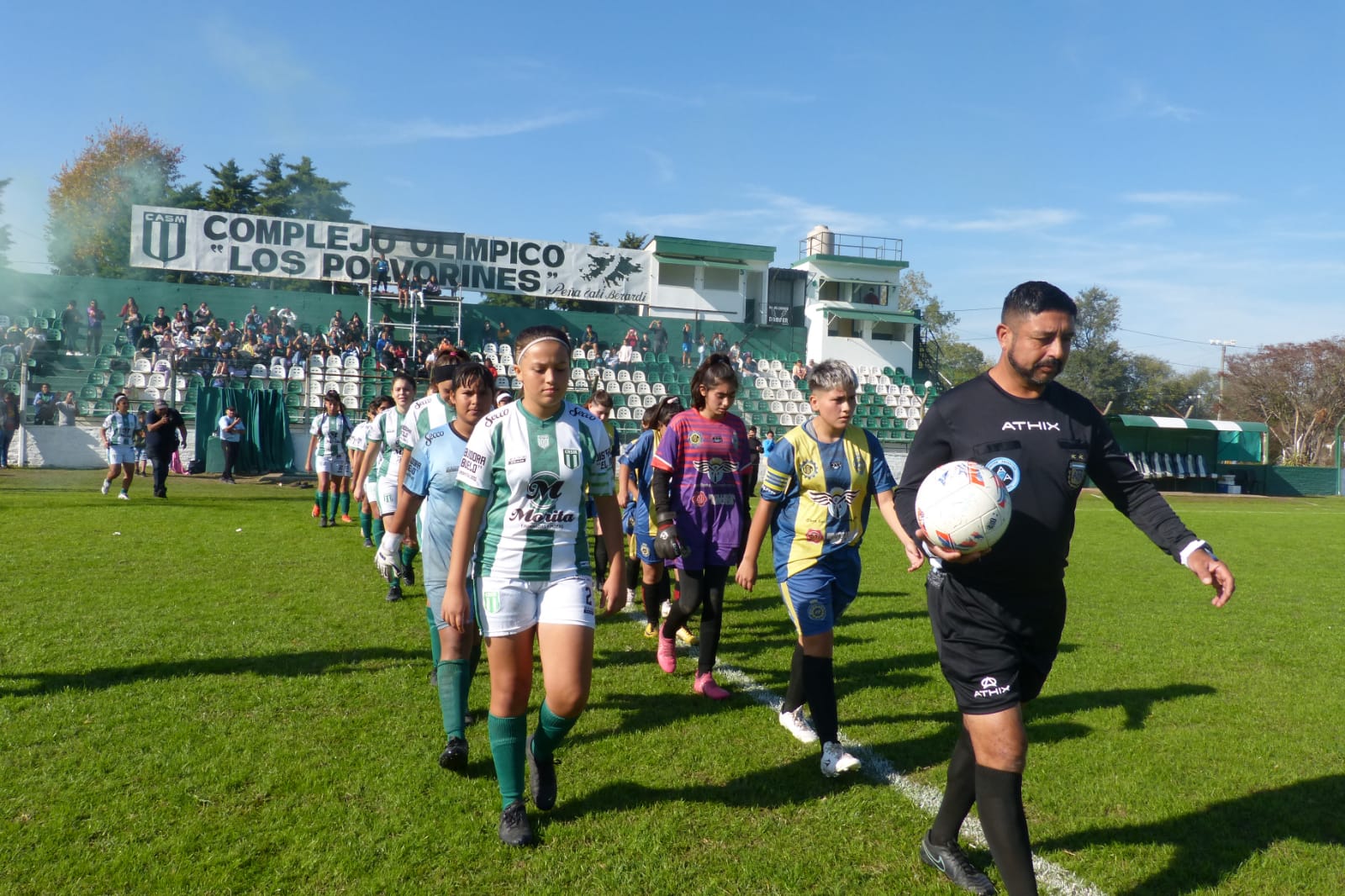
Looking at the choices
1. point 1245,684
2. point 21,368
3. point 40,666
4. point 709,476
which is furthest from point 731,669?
point 21,368

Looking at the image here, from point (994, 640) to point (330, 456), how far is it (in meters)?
13.1

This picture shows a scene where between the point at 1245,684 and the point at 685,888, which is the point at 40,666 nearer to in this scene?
the point at 685,888

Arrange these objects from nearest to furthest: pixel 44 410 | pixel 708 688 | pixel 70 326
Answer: pixel 708 688 < pixel 44 410 < pixel 70 326

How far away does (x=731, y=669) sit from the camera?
22.0ft

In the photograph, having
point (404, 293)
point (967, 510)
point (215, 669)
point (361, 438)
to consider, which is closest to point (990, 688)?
point (967, 510)

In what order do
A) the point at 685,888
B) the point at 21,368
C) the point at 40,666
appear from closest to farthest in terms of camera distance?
1. the point at 685,888
2. the point at 40,666
3. the point at 21,368

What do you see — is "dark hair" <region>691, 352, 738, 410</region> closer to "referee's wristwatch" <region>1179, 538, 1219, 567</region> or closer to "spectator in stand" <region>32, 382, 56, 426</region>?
"referee's wristwatch" <region>1179, 538, 1219, 567</region>

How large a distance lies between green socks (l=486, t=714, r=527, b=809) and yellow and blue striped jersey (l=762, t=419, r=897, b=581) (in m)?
1.75

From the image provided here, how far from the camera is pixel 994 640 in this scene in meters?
3.12

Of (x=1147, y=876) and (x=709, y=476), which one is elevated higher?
(x=709, y=476)

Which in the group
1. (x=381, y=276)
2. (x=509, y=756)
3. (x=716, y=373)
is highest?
(x=381, y=276)

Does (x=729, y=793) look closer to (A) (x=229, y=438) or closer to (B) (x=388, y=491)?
(B) (x=388, y=491)

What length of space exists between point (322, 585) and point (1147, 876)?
7.82 metres

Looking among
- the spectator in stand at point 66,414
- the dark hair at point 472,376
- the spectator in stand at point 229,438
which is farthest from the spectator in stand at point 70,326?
the dark hair at point 472,376
